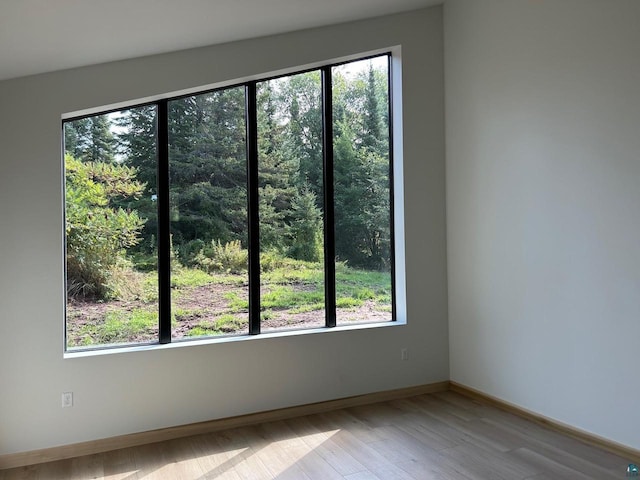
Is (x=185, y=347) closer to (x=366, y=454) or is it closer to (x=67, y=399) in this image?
(x=67, y=399)

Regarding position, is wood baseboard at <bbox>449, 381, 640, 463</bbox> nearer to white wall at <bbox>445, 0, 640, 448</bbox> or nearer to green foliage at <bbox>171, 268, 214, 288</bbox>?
white wall at <bbox>445, 0, 640, 448</bbox>

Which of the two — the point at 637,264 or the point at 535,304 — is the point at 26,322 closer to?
the point at 535,304

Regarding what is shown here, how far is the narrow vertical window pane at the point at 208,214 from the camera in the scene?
3.99 metres

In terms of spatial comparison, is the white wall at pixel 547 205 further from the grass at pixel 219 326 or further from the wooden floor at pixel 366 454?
the grass at pixel 219 326

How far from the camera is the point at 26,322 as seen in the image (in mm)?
3412

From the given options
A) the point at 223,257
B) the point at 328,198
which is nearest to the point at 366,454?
the point at 223,257

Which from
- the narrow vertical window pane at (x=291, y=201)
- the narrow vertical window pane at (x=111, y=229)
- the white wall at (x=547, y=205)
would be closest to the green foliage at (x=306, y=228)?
the narrow vertical window pane at (x=291, y=201)

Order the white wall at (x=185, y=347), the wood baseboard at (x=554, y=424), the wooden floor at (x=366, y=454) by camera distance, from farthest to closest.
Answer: the white wall at (x=185, y=347) < the wood baseboard at (x=554, y=424) < the wooden floor at (x=366, y=454)

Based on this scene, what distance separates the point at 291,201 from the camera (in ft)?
14.3

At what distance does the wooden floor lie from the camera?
125 inches

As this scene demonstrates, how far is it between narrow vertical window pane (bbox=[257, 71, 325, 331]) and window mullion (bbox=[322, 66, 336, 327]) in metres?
0.04

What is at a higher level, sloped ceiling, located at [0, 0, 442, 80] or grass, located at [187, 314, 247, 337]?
sloped ceiling, located at [0, 0, 442, 80]

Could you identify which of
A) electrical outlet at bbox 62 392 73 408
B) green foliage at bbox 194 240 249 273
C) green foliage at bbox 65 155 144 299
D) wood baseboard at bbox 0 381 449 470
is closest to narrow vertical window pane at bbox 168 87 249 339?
green foliage at bbox 194 240 249 273

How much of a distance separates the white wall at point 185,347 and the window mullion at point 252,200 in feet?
0.70
